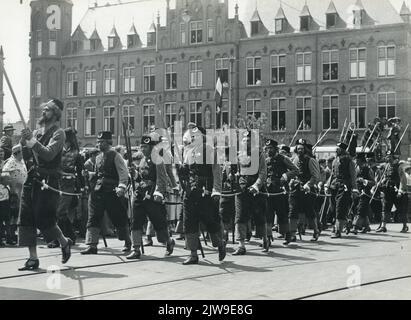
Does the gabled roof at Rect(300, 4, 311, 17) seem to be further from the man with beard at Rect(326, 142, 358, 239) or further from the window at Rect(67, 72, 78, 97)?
the man with beard at Rect(326, 142, 358, 239)

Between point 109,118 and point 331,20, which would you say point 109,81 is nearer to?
point 109,118

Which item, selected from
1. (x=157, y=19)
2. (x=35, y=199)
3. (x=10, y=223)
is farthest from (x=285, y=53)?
(x=35, y=199)

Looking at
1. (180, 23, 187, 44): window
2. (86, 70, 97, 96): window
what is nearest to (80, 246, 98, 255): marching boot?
(180, 23, 187, 44): window

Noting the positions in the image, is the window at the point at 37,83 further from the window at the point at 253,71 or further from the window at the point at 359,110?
the window at the point at 359,110

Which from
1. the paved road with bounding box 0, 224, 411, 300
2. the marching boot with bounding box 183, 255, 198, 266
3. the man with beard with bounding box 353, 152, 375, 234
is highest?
the man with beard with bounding box 353, 152, 375, 234

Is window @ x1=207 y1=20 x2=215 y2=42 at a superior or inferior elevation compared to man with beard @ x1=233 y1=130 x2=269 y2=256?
superior

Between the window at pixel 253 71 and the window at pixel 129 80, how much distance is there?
8.95m

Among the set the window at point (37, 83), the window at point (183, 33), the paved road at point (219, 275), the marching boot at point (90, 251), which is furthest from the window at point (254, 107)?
the marching boot at point (90, 251)

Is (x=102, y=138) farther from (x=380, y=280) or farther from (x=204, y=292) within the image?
(x=380, y=280)

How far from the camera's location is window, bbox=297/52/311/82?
40500mm

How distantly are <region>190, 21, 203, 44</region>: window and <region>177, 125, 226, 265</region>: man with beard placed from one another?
115 feet

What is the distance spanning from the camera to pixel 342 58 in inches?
1553

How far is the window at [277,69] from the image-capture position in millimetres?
41281

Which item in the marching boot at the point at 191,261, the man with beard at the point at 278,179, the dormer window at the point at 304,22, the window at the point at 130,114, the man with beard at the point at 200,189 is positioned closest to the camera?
the marching boot at the point at 191,261
